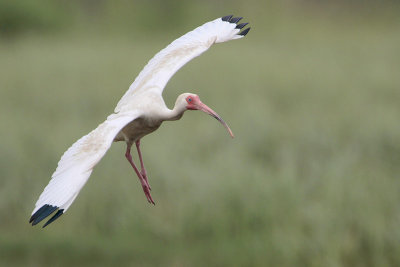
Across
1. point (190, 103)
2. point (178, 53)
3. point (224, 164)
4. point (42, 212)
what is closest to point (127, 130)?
point (190, 103)

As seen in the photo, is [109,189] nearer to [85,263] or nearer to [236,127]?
[85,263]

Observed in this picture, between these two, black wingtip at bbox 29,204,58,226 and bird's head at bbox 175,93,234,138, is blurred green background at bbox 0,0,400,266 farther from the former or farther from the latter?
black wingtip at bbox 29,204,58,226

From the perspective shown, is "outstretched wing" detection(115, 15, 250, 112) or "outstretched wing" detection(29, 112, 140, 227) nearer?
"outstretched wing" detection(29, 112, 140, 227)

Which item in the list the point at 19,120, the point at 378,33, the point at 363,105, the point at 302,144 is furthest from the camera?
the point at 378,33

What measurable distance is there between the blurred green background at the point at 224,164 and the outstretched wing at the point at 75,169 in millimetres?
5608

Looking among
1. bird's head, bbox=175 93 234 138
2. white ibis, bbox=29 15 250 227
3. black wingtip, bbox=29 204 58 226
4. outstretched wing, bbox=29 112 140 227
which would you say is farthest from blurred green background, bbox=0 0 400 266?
black wingtip, bbox=29 204 58 226

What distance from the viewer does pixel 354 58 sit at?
1778 centimetres

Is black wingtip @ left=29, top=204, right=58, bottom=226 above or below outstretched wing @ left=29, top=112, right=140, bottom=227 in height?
below

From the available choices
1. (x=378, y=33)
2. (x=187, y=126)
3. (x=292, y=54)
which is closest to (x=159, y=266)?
(x=187, y=126)

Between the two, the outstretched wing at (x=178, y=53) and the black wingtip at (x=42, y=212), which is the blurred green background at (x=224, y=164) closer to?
the outstretched wing at (x=178, y=53)

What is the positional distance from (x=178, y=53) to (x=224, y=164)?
20.3 ft

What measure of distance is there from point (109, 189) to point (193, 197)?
113 cm

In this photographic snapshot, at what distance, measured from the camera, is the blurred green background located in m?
9.30

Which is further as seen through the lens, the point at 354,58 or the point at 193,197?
the point at 354,58
